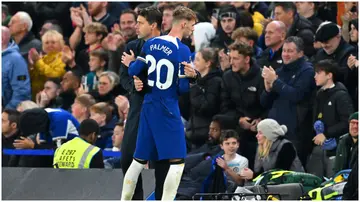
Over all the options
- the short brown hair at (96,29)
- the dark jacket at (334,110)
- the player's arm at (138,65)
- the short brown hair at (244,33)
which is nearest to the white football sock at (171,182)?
the player's arm at (138,65)

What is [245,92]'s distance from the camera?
48.6 feet

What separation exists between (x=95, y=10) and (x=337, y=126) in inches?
216

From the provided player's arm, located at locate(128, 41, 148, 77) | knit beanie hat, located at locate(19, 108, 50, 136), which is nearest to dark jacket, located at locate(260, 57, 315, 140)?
knit beanie hat, located at locate(19, 108, 50, 136)

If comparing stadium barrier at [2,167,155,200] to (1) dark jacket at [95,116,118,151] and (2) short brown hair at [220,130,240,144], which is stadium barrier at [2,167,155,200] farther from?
(1) dark jacket at [95,116,118,151]

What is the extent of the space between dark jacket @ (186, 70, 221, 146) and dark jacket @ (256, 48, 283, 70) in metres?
0.61

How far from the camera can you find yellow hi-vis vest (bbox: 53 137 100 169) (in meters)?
12.9

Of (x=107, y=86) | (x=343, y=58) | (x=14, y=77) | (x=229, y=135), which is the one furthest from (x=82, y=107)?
(x=343, y=58)

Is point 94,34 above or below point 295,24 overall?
below

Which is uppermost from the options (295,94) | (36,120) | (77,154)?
(295,94)

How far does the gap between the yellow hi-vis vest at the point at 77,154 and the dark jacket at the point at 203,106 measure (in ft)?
7.91

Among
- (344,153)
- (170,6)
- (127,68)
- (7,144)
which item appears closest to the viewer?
(127,68)

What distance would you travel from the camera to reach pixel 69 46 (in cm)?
1797

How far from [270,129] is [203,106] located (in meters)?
1.47

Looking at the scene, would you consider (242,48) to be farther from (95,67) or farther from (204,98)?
(95,67)
